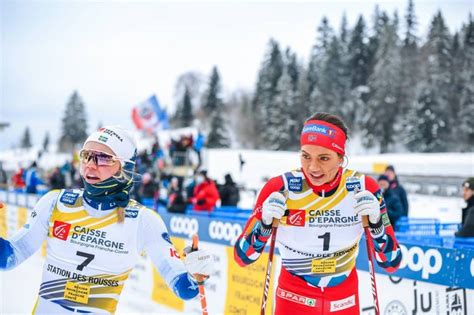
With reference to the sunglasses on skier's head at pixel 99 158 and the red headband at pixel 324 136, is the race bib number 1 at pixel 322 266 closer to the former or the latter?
the red headband at pixel 324 136

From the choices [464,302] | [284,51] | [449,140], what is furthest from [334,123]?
[284,51]

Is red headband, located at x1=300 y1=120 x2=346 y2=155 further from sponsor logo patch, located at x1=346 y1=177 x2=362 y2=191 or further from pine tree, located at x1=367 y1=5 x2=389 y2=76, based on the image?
pine tree, located at x1=367 y1=5 x2=389 y2=76

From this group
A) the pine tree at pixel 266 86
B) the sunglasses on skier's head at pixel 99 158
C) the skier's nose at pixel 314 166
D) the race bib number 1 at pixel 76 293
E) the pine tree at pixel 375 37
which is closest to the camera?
the race bib number 1 at pixel 76 293

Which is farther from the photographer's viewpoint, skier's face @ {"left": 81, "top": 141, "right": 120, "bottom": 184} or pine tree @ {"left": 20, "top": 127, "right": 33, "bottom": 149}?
pine tree @ {"left": 20, "top": 127, "right": 33, "bottom": 149}

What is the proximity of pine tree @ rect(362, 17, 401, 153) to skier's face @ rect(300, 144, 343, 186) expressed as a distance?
4872 centimetres

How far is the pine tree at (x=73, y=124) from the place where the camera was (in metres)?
90.8

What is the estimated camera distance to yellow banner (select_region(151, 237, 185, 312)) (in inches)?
322

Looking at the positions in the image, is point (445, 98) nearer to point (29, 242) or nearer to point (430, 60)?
point (430, 60)

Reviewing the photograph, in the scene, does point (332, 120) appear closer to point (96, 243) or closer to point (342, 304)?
point (342, 304)

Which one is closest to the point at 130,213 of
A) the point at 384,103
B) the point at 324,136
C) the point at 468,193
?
the point at 324,136

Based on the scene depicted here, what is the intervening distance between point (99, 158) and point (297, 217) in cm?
137

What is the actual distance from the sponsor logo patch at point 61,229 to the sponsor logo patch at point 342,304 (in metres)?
1.80

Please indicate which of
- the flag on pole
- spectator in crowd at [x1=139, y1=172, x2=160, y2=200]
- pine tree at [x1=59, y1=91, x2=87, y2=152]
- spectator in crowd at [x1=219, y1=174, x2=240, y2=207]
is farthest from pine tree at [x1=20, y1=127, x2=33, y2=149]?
spectator in crowd at [x1=219, y1=174, x2=240, y2=207]

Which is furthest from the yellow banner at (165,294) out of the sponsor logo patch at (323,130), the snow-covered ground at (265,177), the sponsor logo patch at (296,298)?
the sponsor logo patch at (323,130)
